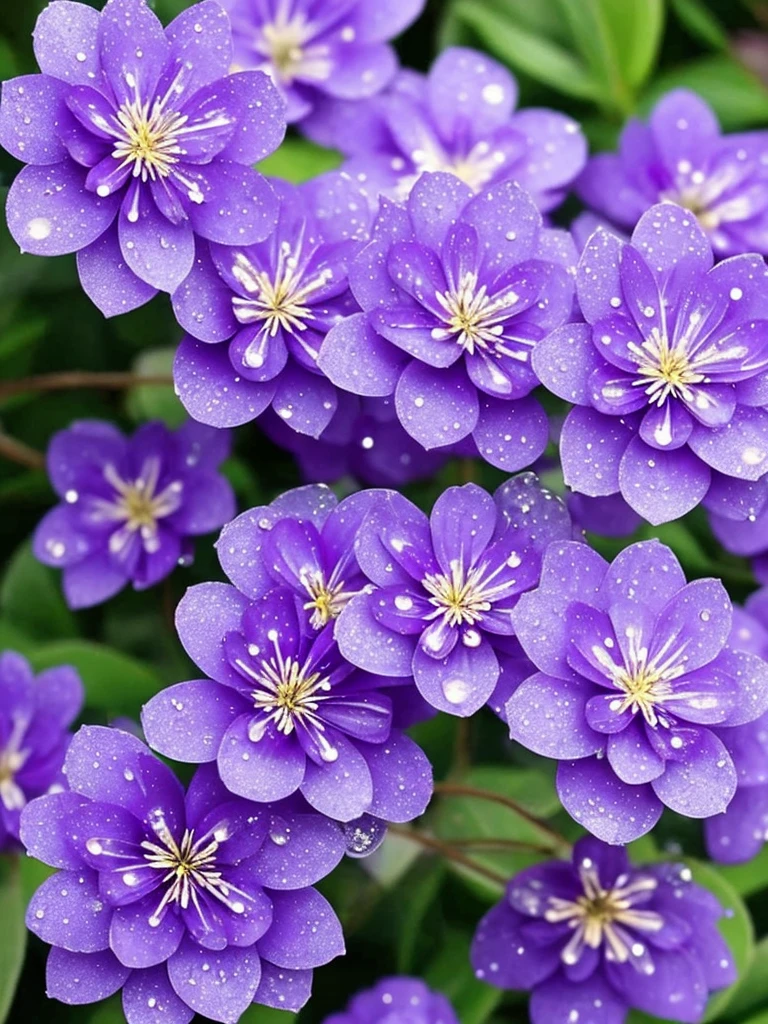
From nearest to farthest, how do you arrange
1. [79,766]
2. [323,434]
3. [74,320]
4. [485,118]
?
[79,766] → [323,434] → [485,118] → [74,320]

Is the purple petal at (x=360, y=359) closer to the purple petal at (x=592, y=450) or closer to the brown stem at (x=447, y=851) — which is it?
the purple petal at (x=592, y=450)

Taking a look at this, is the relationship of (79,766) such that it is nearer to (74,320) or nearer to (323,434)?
(323,434)

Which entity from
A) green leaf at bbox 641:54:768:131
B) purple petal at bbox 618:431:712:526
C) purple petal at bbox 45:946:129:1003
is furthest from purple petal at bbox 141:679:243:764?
green leaf at bbox 641:54:768:131

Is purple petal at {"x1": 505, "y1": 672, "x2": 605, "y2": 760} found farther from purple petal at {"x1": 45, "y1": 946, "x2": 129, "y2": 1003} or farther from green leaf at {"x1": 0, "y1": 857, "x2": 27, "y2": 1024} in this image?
green leaf at {"x1": 0, "y1": 857, "x2": 27, "y2": 1024}

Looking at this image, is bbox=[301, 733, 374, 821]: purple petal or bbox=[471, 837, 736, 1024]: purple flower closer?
bbox=[301, 733, 374, 821]: purple petal

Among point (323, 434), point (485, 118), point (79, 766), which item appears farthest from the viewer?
point (485, 118)

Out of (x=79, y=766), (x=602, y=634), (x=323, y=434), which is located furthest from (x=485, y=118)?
(x=79, y=766)

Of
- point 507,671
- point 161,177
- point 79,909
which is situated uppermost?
point 161,177

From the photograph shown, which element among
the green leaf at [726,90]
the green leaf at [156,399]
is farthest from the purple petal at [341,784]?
the green leaf at [726,90]
